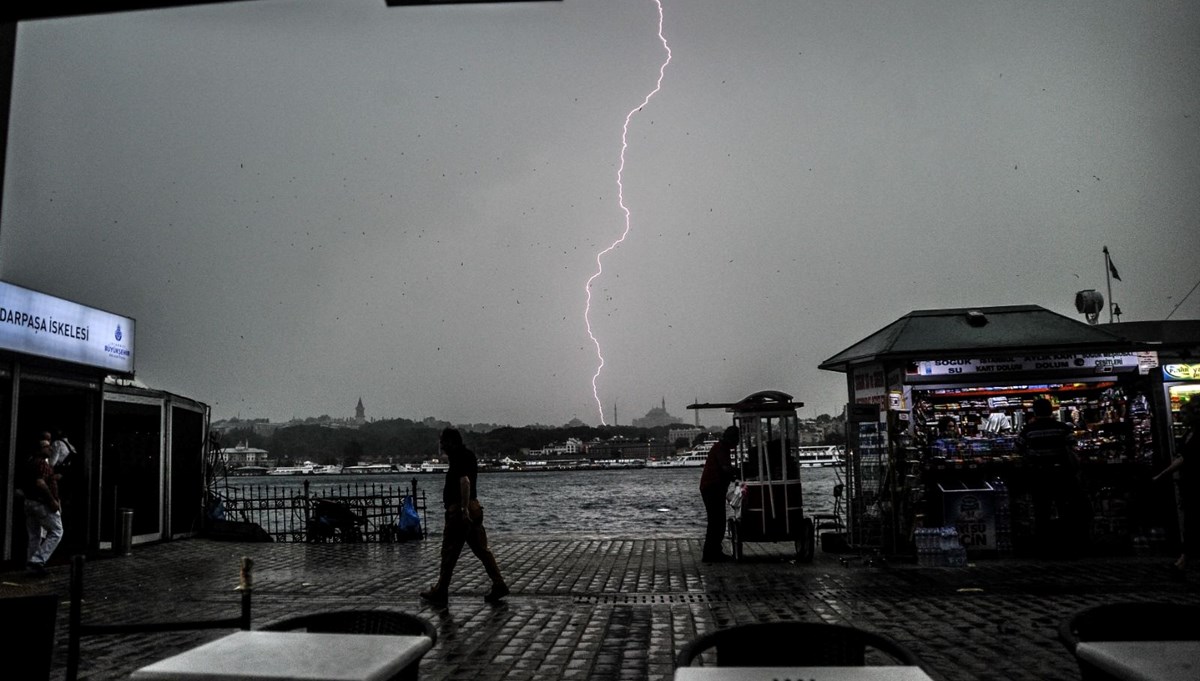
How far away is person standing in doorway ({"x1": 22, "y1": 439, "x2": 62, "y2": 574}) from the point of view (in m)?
11.6

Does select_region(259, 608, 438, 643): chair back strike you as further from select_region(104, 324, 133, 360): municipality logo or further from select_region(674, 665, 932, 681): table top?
select_region(104, 324, 133, 360): municipality logo

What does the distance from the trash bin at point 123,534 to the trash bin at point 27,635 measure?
13.3 metres

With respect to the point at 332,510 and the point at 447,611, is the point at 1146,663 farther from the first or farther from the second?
the point at 332,510

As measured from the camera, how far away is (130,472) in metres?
17.3

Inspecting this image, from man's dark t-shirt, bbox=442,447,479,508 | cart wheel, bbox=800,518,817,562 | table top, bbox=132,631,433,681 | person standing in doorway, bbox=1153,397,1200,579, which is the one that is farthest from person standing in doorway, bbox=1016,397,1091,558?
table top, bbox=132,631,433,681

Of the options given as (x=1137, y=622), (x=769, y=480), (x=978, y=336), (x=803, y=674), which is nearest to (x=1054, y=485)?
(x=978, y=336)

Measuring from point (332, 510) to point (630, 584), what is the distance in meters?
9.85

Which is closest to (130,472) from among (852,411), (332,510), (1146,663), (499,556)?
(332,510)

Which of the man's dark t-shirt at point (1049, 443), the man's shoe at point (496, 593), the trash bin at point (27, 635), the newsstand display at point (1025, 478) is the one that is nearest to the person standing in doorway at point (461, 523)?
the man's shoe at point (496, 593)

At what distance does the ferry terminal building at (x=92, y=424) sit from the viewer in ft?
40.9

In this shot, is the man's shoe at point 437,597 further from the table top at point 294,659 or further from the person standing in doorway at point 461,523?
the table top at point 294,659

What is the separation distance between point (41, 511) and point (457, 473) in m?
6.65

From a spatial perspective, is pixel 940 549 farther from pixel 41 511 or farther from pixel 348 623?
pixel 41 511

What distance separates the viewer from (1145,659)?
8.85 feet
